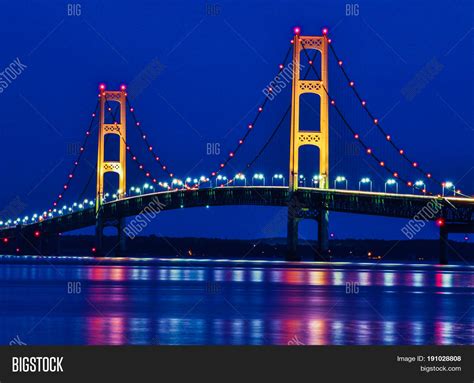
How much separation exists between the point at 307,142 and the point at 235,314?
49670mm

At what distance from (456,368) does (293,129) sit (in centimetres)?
5745

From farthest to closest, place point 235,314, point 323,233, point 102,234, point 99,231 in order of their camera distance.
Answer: point 102,234
point 99,231
point 323,233
point 235,314

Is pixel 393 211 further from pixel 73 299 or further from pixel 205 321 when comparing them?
pixel 205 321

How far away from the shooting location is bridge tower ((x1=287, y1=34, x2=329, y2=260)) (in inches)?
2726

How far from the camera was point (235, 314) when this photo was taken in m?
21.5

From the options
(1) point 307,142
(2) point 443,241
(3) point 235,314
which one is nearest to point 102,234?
(1) point 307,142

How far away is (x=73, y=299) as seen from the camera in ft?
86.1

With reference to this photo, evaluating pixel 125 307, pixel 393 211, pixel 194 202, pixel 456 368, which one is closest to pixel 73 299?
pixel 125 307

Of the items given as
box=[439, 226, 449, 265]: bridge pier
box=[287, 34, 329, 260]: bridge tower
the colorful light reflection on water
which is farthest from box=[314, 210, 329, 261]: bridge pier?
the colorful light reflection on water

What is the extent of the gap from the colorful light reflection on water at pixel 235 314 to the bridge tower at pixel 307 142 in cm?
3504

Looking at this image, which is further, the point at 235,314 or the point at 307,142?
the point at 307,142

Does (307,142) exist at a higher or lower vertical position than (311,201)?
higher

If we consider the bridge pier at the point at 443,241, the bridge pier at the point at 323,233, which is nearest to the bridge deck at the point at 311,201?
the bridge pier at the point at 323,233

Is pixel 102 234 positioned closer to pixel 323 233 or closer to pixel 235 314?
pixel 323 233
